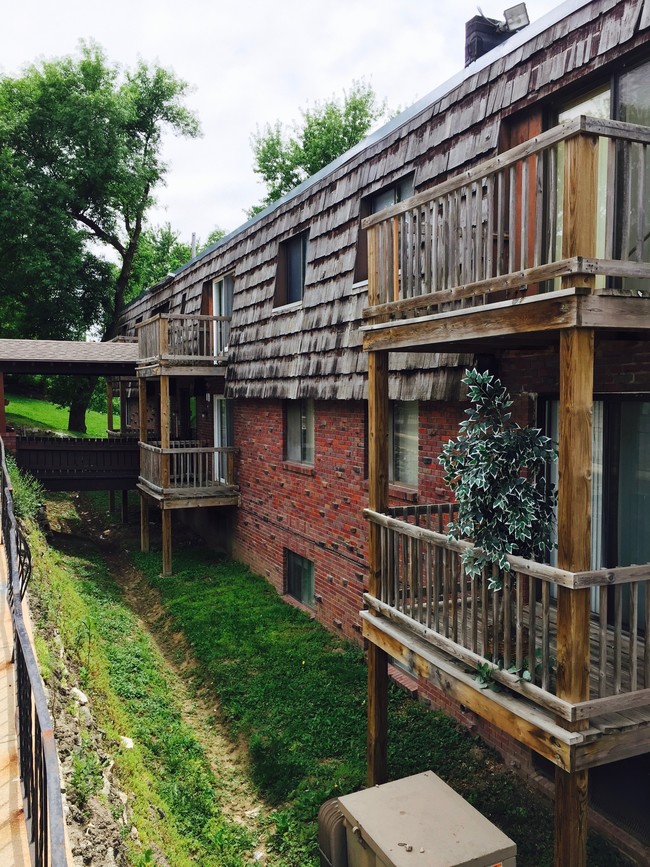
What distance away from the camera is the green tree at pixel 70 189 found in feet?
81.9

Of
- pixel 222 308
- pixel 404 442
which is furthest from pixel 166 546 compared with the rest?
pixel 404 442

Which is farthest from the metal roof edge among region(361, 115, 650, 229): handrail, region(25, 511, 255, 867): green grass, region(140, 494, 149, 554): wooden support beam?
region(140, 494, 149, 554): wooden support beam

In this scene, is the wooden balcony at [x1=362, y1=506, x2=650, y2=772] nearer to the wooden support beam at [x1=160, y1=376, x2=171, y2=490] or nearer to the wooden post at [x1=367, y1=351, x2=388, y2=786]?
the wooden post at [x1=367, y1=351, x2=388, y2=786]

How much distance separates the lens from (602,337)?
499cm

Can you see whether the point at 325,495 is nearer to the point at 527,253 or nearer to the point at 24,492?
the point at 24,492

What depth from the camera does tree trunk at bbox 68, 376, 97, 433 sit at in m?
28.7

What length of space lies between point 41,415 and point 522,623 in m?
34.2

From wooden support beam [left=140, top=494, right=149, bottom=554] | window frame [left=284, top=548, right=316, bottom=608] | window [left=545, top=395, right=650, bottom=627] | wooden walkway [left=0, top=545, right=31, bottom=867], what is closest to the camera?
wooden walkway [left=0, top=545, right=31, bottom=867]

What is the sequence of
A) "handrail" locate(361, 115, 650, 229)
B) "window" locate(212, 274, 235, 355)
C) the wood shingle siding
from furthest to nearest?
"window" locate(212, 274, 235, 355), the wood shingle siding, "handrail" locate(361, 115, 650, 229)

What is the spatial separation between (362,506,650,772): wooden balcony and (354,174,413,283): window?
442 cm

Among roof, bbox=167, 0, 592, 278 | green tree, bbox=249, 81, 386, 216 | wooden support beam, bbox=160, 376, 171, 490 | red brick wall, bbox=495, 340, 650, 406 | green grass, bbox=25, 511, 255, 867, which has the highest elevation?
green tree, bbox=249, 81, 386, 216

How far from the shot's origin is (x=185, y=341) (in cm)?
1546

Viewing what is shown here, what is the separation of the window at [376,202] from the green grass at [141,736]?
5.99 metres

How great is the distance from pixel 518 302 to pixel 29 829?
4.17m
